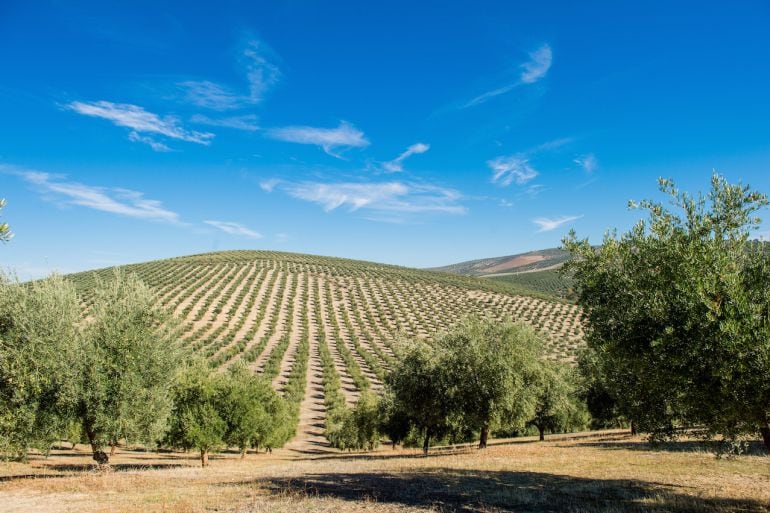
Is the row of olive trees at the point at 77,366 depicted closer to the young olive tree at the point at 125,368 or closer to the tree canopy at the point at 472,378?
the young olive tree at the point at 125,368

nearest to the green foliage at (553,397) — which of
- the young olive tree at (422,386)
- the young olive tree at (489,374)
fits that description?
the young olive tree at (489,374)

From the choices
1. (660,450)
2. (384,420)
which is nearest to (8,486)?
(384,420)

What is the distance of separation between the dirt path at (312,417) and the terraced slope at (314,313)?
0.47 feet

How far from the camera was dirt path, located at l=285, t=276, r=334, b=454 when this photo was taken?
5470 centimetres

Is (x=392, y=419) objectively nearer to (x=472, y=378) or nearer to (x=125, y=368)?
(x=472, y=378)

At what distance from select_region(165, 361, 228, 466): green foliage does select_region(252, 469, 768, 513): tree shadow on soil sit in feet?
40.5

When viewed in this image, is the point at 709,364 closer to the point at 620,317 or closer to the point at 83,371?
the point at 620,317

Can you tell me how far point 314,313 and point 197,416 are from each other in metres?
81.9

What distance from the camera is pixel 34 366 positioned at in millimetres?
20719

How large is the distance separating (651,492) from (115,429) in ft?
77.6

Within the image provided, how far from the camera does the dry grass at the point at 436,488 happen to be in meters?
15.0

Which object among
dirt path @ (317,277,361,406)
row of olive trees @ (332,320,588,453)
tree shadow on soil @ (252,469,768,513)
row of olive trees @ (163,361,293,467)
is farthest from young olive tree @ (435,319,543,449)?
dirt path @ (317,277,361,406)

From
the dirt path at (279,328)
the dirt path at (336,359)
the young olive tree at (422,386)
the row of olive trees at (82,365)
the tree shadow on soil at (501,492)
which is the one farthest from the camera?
the dirt path at (279,328)

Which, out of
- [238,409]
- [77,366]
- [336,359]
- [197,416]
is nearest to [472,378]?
[238,409]
